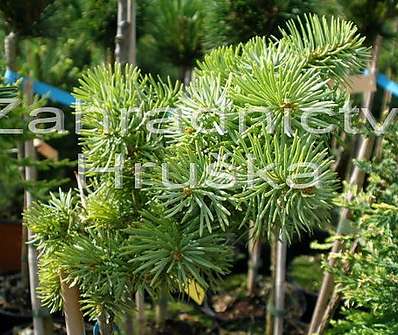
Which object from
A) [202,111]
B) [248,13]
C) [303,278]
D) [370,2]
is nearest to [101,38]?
[248,13]

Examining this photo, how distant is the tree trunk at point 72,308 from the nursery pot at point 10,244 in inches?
37.2

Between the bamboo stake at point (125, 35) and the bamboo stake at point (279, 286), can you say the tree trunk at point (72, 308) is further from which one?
the bamboo stake at point (279, 286)

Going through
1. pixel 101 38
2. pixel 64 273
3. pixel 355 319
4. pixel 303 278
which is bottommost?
pixel 303 278

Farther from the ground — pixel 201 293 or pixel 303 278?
pixel 201 293

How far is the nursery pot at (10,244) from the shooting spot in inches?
61.6

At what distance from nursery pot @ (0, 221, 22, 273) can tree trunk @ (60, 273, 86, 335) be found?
0.95 m

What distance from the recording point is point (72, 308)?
649 mm

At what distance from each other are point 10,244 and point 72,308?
98 cm

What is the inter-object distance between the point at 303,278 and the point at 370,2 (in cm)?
88

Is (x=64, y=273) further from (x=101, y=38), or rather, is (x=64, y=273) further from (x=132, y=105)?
(x=101, y=38)

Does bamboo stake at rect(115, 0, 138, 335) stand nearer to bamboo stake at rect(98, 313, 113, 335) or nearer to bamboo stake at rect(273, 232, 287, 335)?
bamboo stake at rect(98, 313, 113, 335)

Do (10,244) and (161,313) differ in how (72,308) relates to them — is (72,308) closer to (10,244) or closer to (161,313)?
(161,313)

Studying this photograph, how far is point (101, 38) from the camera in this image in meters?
1.07

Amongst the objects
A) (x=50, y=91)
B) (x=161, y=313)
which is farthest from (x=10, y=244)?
(x=50, y=91)
